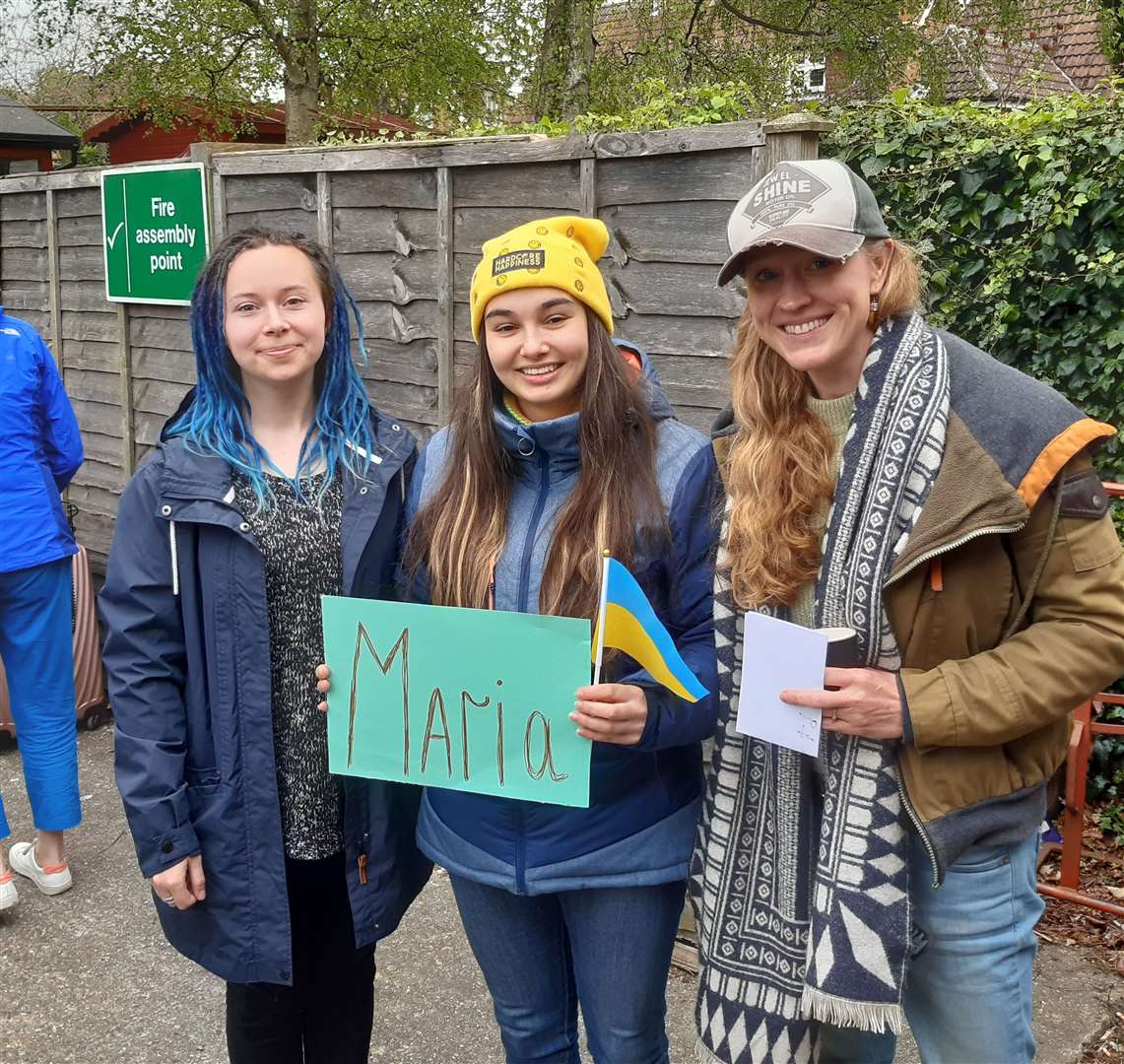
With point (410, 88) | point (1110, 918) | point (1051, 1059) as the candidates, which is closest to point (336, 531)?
point (1051, 1059)

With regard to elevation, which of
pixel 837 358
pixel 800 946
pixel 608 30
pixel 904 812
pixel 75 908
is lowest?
pixel 75 908

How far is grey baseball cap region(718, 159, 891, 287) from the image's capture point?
178 centimetres

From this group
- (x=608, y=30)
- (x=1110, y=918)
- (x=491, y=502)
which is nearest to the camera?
(x=491, y=502)

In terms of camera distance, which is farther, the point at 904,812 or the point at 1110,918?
the point at 1110,918

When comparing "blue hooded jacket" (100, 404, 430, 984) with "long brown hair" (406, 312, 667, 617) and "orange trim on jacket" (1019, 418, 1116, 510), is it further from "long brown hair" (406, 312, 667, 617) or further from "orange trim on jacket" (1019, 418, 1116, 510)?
"orange trim on jacket" (1019, 418, 1116, 510)

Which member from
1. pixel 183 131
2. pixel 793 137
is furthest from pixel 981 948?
pixel 183 131

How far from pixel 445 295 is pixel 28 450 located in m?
1.61

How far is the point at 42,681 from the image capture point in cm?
411

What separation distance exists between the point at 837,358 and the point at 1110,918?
285 cm

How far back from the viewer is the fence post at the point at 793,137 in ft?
10.4

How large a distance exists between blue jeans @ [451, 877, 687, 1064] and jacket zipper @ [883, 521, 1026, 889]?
518mm

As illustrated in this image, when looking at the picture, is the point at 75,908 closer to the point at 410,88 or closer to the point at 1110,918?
the point at 1110,918

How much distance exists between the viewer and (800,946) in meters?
→ 1.96

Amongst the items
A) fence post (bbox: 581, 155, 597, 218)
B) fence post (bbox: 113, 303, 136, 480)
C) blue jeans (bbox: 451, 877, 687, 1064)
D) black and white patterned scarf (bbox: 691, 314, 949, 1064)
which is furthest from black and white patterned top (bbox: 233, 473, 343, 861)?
fence post (bbox: 113, 303, 136, 480)
